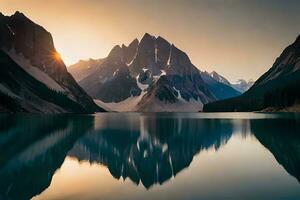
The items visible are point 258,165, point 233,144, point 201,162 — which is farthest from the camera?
point 233,144

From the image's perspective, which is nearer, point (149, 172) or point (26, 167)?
point (149, 172)

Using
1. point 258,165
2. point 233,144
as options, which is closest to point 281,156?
point 258,165

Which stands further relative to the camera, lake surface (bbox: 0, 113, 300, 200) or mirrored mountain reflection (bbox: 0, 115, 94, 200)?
mirrored mountain reflection (bbox: 0, 115, 94, 200)

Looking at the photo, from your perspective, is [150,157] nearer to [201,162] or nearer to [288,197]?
[201,162]

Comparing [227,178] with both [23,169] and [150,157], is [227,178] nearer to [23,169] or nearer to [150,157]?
[150,157]

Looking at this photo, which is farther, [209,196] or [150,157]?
[150,157]

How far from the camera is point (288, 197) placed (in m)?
24.1

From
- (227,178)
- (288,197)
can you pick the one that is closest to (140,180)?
(227,178)

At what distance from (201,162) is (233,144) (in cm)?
2017

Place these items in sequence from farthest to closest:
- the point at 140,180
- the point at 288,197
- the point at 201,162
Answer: the point at 201,162
the point at 140,180
the point at 288,197

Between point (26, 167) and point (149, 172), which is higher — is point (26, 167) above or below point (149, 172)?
above

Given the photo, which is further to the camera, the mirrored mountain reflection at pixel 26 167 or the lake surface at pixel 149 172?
the mirrored mountain reflection at pixel 26 167

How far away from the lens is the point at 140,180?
1235 inches

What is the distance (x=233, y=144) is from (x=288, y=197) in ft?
121
